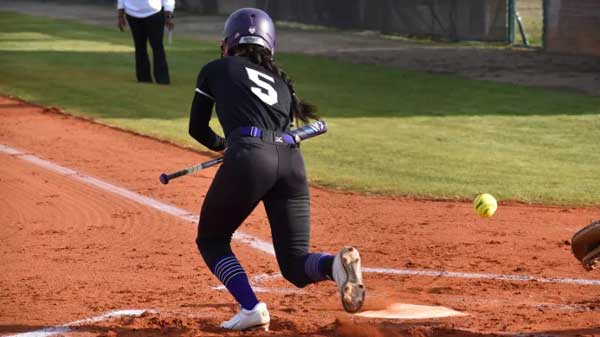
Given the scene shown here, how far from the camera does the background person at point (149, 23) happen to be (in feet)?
60.1

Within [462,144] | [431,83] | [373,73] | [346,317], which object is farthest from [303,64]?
[346,317]

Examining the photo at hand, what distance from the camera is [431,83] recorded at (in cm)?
1948

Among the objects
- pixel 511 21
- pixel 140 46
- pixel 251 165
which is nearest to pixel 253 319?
pixel 251 165

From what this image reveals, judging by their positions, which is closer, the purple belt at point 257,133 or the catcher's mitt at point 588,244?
the purple belt at point 257,133

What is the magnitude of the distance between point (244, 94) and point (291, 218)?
0.76m

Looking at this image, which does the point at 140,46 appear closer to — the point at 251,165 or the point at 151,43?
the point at 151,43

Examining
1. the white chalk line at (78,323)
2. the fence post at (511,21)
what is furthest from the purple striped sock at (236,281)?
the fence post at (511,21)

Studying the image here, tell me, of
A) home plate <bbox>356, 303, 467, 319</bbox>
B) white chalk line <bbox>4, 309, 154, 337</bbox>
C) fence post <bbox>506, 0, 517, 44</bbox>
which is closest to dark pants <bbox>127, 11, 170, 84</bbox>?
fence post <bbox>506, 0, 517, 44</bbox>

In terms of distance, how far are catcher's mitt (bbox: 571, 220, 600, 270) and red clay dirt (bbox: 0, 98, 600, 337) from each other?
0.37 metres

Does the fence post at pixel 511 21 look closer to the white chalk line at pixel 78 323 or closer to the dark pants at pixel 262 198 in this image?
the white chalk line at pixel 78 323

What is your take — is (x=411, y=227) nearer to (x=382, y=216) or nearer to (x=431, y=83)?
(x=382, y=216)

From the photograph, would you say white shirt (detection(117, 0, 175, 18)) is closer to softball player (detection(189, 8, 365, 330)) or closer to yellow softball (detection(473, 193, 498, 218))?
yellow softball (detection(473, 193, 498, 218))

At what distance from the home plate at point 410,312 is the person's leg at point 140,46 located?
12.4 m

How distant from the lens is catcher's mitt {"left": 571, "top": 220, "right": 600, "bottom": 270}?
6.60 metres
